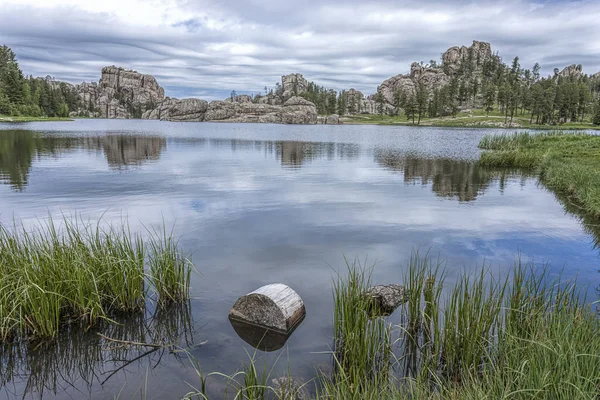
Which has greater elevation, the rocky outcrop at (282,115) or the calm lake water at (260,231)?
the rocky outcrop at (282,115)

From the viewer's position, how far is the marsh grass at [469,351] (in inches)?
184

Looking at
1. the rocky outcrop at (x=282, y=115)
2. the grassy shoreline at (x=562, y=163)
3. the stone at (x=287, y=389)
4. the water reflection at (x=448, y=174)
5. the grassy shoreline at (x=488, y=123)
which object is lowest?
the stone at (x=287, y=389)

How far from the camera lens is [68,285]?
25.0 feet

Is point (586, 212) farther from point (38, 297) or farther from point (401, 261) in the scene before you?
Answer: point (38, 297)

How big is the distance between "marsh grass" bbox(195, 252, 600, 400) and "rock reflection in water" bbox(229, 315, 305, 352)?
111cm

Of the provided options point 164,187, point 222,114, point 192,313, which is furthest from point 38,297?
point 222,114

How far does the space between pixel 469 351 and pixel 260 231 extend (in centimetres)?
974

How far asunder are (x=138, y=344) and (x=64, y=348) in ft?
4.25

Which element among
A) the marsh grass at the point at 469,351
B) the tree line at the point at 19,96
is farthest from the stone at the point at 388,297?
the tree line at the point at 19,96

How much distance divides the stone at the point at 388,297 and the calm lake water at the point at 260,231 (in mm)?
1161

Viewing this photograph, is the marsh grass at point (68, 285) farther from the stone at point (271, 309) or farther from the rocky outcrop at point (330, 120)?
the rocky outcrop at point (330, 120)

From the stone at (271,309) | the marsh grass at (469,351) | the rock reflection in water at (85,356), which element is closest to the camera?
the marsh grass at (469,351)

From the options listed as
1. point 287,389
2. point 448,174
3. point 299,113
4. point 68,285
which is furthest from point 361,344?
point 299,113

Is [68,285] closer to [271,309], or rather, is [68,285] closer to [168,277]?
[168,277]
